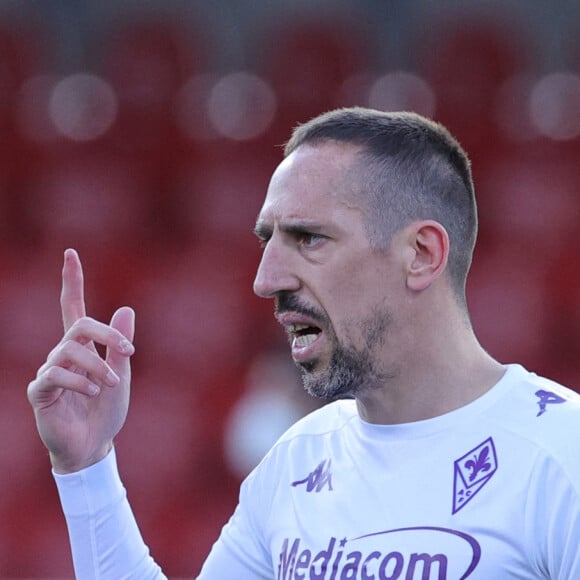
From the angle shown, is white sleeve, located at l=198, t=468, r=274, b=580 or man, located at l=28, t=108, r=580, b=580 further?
white sleeve, located at l=198, t=468, r=274, b=580

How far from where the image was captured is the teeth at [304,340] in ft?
5.61

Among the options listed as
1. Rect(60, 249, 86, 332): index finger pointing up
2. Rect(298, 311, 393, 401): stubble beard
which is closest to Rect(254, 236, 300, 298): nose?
Rect(298, 311, 393, 401): stubble beard

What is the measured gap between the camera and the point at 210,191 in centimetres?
546

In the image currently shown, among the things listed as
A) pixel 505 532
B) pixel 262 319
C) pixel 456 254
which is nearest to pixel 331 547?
pixel 505 532

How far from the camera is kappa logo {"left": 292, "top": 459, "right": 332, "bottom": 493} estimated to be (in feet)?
5.72

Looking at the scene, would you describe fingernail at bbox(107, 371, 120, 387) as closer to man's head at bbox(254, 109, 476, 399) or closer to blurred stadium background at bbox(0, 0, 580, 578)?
man's head at bbox(254, 109, 476, 399)

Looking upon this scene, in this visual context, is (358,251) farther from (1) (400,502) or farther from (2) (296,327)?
(1) (400,502)

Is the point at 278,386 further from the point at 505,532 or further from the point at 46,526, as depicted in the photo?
the point at 505,532

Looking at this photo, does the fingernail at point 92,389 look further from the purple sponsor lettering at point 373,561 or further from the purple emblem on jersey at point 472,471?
the purple emblem on jersey at point 472,471

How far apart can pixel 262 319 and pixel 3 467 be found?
4.41 ft

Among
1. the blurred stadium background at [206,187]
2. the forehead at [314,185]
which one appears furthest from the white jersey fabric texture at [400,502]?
the blurred stadium background at [206,187]

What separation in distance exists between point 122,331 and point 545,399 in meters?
0.69

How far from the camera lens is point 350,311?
1684 millimetres

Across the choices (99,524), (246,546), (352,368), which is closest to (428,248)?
(352,368)
